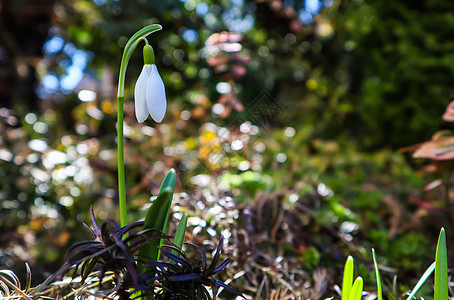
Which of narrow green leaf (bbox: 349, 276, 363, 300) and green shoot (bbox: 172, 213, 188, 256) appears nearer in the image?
narrow green leaf (bbox: 349, 276, 363, 300)

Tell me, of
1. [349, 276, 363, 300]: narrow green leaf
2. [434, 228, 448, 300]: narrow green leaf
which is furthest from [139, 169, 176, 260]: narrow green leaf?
[434, 228, 448, 300]: narrow green leaf

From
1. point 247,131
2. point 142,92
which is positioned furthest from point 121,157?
point 247,131

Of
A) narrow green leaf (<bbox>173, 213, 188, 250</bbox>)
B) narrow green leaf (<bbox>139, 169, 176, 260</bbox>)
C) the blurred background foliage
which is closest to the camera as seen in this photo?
narrow green leaf (<bbox>139, 169, 176, 260</bbox>)

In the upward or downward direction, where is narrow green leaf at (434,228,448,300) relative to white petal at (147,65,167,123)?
downward

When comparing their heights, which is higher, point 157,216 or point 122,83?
point 122,83

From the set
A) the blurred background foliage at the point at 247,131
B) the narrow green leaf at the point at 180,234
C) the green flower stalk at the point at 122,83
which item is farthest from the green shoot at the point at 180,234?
the blurred background foliage at the point at 247,131

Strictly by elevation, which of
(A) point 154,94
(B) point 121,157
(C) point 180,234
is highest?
(A) point 154,94

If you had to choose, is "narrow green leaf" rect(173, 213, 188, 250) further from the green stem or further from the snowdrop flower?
the snowdrop flower

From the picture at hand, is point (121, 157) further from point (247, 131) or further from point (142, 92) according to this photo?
point (247, 131)
